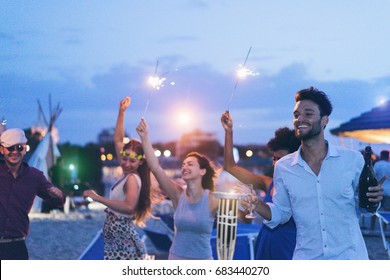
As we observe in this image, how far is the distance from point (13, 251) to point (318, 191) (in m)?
A: 1.93

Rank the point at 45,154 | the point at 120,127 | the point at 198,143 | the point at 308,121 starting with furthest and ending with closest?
the point at 45,154 < the point at 198,143 < the point at 120,127 < the point at 308,121

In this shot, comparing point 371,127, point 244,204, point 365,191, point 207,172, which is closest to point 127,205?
point 207,172

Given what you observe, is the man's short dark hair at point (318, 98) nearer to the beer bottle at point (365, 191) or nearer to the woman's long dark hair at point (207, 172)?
the beer bottle at point (365, 191)

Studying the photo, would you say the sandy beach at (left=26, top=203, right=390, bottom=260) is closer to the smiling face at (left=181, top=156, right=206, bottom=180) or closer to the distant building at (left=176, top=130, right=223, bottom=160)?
the distant building at (left=176, top=130, right=223, bottom=160)

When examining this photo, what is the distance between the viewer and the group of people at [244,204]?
3160 millimetres

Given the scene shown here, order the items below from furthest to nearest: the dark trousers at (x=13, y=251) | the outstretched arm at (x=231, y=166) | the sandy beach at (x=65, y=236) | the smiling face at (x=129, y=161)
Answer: the sandy beach at (x=65, y=236) → the smiling face at (x=129, y=161) → the outstretched arm at (x=231, y=166) → the dark trousers at (x=13, y=251)


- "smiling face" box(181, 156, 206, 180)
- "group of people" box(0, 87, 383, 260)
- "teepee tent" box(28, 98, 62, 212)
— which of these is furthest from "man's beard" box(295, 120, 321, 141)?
"teepee tent" box(28, 98, 62, 212)

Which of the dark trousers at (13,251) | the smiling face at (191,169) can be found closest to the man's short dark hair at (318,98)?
the smiling face at (191,169)

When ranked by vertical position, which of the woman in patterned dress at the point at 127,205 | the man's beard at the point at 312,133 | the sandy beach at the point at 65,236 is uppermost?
the man's beard at the point at 312,133

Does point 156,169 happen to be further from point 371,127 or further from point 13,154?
point 371,127

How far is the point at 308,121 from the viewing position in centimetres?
323

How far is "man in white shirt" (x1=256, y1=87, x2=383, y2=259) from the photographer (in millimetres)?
3145

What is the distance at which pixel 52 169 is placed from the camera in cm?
1500

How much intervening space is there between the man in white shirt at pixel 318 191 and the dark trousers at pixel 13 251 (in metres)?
1.64
